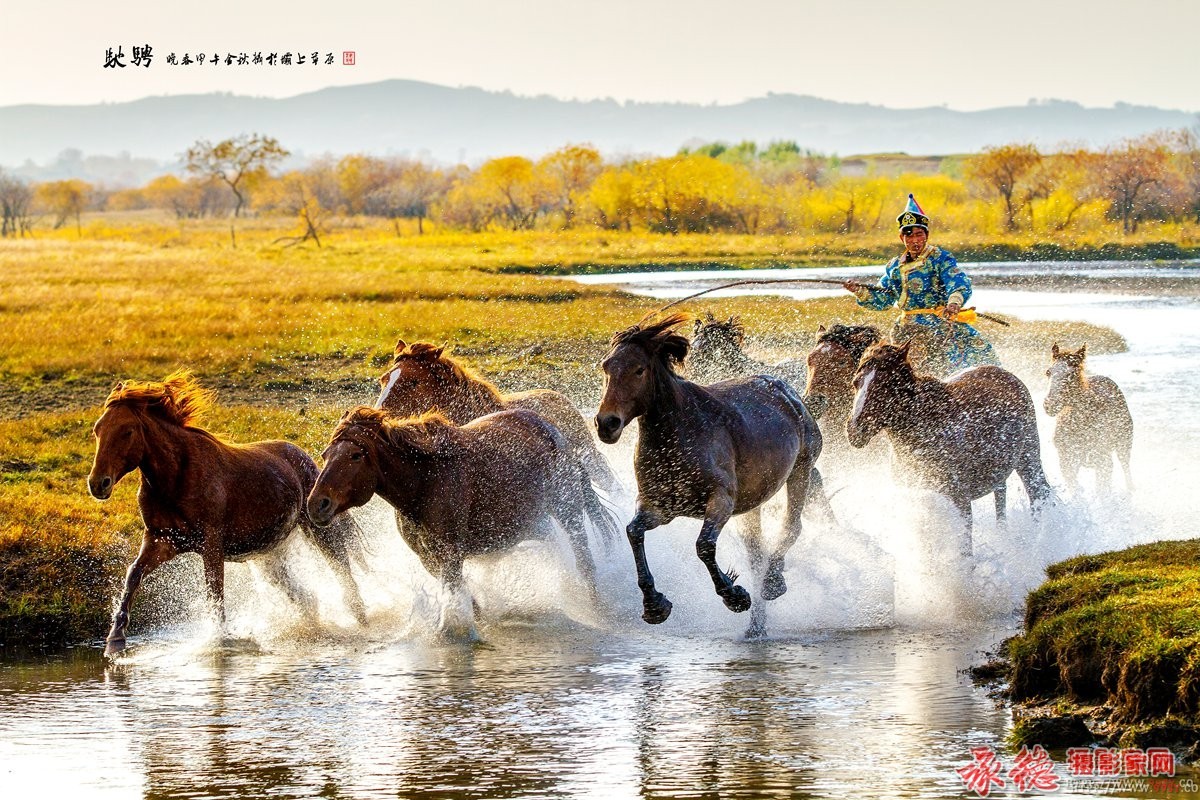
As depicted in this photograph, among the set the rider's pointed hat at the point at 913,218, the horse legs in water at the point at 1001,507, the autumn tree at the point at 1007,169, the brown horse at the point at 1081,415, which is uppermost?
the autumn tree at the point at 1007,169

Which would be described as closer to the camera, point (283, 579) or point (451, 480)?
point (451, 480)

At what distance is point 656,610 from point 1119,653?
2.79m

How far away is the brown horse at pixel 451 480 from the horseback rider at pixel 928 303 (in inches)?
130

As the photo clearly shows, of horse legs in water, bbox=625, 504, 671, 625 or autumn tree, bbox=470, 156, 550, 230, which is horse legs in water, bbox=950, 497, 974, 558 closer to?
horse legs in water, bbox=625, 504, 671, 625

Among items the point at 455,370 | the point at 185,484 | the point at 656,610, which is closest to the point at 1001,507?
the point at 656,610

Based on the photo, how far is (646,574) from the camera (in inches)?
366

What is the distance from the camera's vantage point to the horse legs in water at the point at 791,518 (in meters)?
10.3

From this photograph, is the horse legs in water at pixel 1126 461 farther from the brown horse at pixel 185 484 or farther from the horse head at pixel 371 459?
the brown horse at pixel 185 484

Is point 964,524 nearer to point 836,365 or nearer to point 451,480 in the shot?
point 836,365

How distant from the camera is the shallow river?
7.09 meters

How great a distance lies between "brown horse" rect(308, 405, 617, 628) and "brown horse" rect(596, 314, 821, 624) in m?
0.95

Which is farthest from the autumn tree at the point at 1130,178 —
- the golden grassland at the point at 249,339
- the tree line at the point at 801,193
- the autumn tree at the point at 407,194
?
the autumn tree at the point at 407,194

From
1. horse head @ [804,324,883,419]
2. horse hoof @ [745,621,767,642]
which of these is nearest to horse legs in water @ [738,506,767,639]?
horse hoof @ [745,621,767,642]

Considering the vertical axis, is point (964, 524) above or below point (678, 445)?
below
